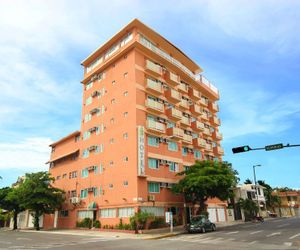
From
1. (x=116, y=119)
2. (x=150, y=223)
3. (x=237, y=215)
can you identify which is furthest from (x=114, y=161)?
(x=237, y=215)

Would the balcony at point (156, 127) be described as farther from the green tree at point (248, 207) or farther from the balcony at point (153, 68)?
the green tree at point (248, 207)

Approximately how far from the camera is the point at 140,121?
39.6 meters

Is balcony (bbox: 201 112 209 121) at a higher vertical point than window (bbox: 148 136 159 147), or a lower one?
higher

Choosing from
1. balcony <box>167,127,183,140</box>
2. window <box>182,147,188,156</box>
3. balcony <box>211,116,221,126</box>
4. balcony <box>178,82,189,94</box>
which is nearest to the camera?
balcony <box>167,127,183,140</box>

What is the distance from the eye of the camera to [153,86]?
142 feet

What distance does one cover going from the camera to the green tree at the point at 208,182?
3547cm

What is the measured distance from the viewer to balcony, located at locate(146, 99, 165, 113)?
41.5m

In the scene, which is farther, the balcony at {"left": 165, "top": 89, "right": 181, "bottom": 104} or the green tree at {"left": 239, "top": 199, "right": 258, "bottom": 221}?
the green tree at {"left": 239, "top": 199, "right": 258, "bottom": 221}

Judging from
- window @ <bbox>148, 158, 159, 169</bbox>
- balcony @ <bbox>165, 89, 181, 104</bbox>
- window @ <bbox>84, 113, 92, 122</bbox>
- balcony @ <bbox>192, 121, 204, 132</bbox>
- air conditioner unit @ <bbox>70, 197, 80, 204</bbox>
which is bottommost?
air conditioner unit @ <bbox>70, 197, 80, 204</bbox>

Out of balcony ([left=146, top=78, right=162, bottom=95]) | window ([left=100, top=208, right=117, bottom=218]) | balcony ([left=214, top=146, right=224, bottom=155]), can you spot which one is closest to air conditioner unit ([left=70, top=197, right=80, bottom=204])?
window ([left=100, top=208, right=117, bottom=218])

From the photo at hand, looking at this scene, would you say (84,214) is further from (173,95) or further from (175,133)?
(173,95)

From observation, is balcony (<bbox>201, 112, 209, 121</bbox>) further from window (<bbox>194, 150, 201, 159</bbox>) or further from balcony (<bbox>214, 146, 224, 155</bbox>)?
window (<bbox>194, 150, 201, 159</bbox>)

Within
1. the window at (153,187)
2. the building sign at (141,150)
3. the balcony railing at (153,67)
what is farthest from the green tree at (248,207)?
the balcony railing at (153,67)

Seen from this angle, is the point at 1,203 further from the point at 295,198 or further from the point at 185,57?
the point at 295,198
